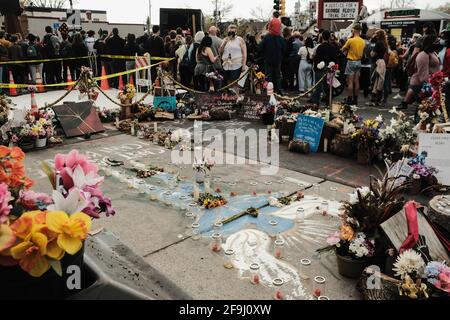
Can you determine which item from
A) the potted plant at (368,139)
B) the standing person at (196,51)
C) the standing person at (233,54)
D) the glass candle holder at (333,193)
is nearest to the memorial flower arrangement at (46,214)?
the glass candle holder at (333,193)

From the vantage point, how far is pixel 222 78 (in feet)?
36.2

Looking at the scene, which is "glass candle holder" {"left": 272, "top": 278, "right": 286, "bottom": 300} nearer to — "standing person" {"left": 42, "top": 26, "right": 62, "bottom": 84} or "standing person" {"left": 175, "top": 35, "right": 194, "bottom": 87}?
"standing person" {"left": 175, "top": 35, "right": 194, "bottom": 87}

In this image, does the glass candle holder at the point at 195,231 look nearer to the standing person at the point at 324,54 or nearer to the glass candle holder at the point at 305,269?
the glass candle holder at the point at 305,269

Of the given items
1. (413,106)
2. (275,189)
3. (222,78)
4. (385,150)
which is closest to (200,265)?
(275,189)

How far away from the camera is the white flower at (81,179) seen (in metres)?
1.84

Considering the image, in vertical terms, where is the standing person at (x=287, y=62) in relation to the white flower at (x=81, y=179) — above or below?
above

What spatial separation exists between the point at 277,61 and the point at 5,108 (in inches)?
257

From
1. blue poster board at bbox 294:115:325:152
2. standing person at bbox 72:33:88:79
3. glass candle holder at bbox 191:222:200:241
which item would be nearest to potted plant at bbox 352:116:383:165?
blue poster board at bbox 294:115:325:152

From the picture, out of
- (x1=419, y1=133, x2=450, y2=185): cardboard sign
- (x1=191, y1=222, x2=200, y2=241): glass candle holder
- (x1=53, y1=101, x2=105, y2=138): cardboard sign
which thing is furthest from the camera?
(x1=53, y1=101, x2=105, y2=138): cardboard sign

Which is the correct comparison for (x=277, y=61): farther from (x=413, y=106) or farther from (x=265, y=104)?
(x=413, y=106)

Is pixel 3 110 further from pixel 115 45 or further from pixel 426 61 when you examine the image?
pixel 426 61

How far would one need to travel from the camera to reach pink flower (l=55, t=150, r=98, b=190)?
6.12ft

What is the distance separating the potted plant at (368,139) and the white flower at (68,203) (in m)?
5.54

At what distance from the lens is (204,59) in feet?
36.7
